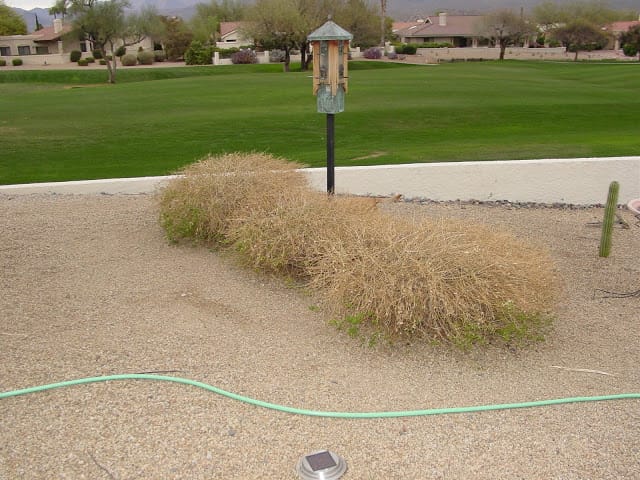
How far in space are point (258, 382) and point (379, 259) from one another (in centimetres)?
145

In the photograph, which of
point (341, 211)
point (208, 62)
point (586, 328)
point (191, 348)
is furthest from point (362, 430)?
point (208, 62)

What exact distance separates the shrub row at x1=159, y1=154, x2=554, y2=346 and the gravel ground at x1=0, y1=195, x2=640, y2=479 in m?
0.25

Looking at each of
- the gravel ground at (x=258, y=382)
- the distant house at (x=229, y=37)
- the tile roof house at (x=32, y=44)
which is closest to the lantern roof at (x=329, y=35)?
the gravel ground at (x=258, y=382)

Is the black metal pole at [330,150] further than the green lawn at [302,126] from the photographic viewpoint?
No

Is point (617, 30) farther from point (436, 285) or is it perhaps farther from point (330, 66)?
point (436, 285)

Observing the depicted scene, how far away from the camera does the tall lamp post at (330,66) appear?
7.92 metres

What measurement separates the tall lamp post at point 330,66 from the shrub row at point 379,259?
116cm

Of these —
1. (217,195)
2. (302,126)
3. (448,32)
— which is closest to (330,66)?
(217,195)

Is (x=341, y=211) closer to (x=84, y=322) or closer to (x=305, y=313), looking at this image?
(x=305, y=313)

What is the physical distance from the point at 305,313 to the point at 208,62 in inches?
2284

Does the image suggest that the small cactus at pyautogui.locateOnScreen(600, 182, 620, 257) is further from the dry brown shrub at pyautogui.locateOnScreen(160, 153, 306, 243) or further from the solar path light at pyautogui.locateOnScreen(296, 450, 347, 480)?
the solar path light at pyautogui.locateOnScreen(296, 450, 347, 480)

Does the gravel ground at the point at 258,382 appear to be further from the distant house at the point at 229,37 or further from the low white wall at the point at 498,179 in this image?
the distant house at the point at 229,37

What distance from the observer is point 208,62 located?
201 feet

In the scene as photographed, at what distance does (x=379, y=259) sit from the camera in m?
5.72
